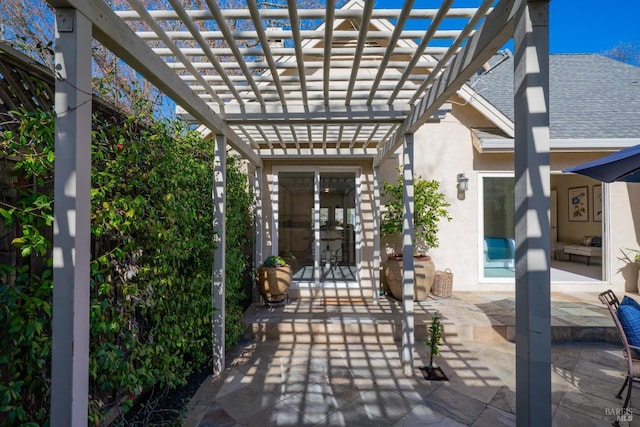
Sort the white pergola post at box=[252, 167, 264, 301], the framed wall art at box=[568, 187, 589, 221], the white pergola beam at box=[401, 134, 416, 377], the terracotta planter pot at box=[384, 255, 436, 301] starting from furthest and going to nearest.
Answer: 1. the framed wall art at box=[568, 187, 589, 221]
2. the white pergola post at box=[252, 167, 264, 301]
3. the terracotta planter pot at box=[384, 255, 436, 301]
4. the white pergola beam at box=[401, 134, 416, 377]

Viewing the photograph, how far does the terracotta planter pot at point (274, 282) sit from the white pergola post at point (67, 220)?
11.7ft

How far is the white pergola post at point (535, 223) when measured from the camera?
1.36 metres

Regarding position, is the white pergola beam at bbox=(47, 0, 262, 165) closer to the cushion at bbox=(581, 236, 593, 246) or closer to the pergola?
the pergola

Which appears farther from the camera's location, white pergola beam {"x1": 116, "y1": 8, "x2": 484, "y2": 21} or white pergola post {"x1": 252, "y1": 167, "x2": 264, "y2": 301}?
white pergola post {"x1": 252, "y1": 167, "x2": 264, "y2": 301}

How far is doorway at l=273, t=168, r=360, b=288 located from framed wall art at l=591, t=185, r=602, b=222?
6.94 m

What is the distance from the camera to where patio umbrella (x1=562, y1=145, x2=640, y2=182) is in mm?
2701

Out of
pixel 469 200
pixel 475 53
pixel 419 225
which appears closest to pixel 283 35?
pixel 475 53

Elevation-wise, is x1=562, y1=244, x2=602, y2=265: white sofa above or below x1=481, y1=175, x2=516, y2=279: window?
below

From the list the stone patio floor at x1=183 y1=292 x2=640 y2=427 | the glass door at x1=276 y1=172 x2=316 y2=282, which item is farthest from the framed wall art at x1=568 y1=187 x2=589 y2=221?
the glass door at x1=276 y1=172 x2=316 y2=282

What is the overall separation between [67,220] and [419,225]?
16.4 ft

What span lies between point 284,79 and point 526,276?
7.68 feet

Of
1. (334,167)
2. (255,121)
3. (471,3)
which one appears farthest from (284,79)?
(334,167)

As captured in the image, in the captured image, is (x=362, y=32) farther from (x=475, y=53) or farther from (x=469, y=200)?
(x=469, y=200)

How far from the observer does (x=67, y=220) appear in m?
1.33
